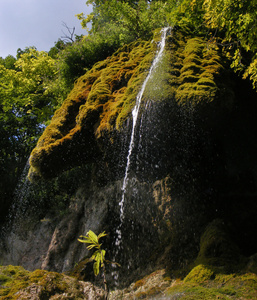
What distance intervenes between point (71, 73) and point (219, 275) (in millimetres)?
8246

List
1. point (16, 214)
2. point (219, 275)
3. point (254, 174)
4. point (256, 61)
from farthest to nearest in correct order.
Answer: point (16, 214) < point (254, 174) < point (256, 61) < point (219, 275)

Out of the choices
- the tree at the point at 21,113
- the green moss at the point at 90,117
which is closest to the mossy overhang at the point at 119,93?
the green moss at the point at 90,117

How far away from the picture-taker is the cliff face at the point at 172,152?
198 inches

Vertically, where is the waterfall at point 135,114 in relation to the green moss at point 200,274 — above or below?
above

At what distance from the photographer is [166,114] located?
513 cm

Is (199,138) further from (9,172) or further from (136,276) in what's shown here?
(9,172)

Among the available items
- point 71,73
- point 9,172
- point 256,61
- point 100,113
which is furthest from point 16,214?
point 256,61

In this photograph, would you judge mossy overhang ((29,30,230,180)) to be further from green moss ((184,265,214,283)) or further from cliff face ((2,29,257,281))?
green moss ((184,265,214,283))

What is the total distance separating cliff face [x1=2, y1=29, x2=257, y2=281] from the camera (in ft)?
16.5

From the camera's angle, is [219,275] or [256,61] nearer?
[219,275]

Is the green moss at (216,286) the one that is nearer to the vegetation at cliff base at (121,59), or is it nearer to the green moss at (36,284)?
the green moss at (36,284)

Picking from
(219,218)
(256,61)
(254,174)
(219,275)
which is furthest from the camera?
Result: (254,174)

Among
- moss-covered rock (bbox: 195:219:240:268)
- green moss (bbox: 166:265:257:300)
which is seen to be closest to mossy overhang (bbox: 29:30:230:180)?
moss-covered rock (bbox: 195:219:240:268)

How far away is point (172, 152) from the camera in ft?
18.0
